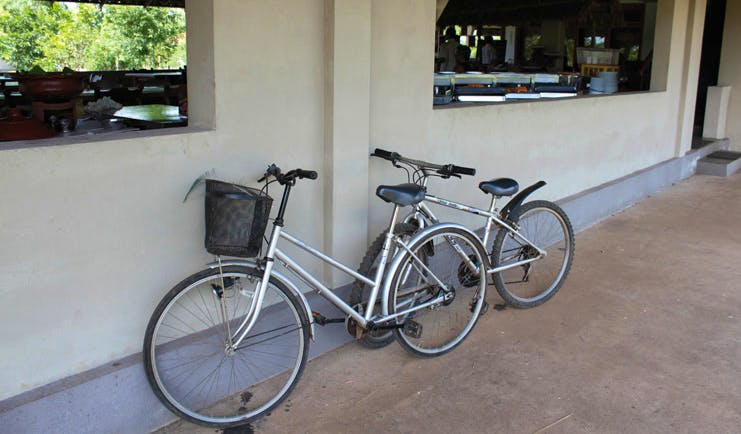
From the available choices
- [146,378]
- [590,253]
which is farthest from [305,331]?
[590,253]

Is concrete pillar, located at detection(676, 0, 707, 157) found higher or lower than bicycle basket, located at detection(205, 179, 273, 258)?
higher

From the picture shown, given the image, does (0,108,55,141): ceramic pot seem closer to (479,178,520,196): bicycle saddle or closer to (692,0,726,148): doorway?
(479,178,520,196): bicycle saddle

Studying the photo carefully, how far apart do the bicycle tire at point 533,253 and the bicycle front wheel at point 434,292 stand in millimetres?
284

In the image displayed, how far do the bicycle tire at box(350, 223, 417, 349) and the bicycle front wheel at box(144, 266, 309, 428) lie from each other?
1.21 ft

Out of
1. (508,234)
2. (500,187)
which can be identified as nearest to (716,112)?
(508,234)

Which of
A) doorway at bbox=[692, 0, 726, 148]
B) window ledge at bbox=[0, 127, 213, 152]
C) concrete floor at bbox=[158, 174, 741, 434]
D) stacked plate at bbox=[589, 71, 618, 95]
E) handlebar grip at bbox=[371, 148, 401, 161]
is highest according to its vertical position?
doorway at bbox=[692, 0, 726, 148]


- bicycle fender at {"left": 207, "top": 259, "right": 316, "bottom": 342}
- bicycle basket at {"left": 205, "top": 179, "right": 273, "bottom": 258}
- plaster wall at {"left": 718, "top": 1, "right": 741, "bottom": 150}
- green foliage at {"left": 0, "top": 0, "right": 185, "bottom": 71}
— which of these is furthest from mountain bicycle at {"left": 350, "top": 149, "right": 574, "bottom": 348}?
green foliage at {"left": 0, "top": 0, "right": 185, "bottom": 71}

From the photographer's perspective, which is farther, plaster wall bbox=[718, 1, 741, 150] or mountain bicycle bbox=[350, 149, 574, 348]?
plaster wall bbox=[718, 1, 741, 150]

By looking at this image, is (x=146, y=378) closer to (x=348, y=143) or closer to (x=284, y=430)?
(x=284, y=430)

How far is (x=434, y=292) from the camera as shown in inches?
142

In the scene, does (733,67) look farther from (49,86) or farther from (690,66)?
(49,86)

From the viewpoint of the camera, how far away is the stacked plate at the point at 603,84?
713 cm

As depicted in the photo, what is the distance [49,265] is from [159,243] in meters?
0.48

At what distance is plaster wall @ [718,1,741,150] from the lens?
9.77 m
